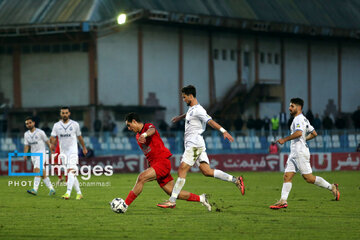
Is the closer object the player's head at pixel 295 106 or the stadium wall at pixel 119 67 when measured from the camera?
the player's head at pixel 295 106

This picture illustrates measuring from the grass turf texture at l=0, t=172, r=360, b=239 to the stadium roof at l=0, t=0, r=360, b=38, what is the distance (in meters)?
23.3

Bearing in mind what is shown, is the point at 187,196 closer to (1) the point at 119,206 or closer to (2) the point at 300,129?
(1) the point at 119,206

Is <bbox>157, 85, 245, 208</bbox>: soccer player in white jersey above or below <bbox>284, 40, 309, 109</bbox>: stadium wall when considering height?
below

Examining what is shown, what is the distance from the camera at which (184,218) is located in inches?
506

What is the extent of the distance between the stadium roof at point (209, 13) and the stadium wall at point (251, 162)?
1091cm

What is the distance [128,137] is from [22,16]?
13129 millimetres

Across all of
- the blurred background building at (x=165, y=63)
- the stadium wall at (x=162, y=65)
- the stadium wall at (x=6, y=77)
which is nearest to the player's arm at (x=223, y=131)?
the blurred background building at (x=165, y=63)

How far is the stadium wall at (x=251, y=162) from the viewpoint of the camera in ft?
105

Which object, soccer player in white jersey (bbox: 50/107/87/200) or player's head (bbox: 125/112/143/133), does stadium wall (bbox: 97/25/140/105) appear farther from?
player's head (bbox: 125/112/143/133)

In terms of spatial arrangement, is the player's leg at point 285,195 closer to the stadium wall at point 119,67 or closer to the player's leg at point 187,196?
the player's leg at point 187,196

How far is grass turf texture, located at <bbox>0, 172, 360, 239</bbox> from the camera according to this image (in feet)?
35.4

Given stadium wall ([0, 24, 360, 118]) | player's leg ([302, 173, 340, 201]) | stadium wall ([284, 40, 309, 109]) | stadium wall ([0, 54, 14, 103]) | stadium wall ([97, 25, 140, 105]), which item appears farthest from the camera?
stadium wall ([284, 40, 309, 109])

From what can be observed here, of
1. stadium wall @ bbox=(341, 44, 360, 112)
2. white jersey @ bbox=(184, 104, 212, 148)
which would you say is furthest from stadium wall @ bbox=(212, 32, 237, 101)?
white jersey @ bbox=(184, 104, 212, 148)

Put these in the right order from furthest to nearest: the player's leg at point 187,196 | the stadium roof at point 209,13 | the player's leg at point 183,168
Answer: the stadium roof at point 209,13
the player's leg at point 183,168
the player's leg at point 187,196
